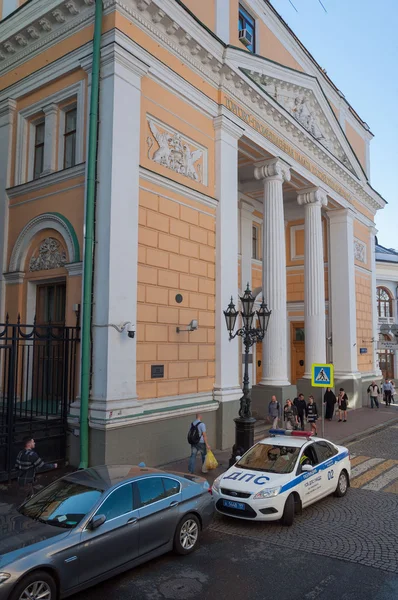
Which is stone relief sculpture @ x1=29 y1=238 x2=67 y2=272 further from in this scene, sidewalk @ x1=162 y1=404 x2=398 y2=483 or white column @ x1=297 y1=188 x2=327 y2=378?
white column @ x1=297 y1=188 x2=327 y2=378

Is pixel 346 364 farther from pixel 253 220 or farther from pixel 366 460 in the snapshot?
pixel 366 460

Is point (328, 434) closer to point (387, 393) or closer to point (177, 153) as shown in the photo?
point (387, 393)

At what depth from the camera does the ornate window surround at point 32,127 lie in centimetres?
1275

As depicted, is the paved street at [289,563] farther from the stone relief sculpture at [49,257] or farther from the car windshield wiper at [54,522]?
the stone relief sculpture at [49,257]

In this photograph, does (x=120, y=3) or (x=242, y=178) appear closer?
(x=120, y=3)

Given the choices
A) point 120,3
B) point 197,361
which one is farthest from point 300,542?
point 120,3

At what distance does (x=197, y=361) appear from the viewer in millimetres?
13977

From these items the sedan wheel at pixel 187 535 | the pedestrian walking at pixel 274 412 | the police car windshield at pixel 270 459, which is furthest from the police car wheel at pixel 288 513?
the pedestrian walking at pixel 274 412

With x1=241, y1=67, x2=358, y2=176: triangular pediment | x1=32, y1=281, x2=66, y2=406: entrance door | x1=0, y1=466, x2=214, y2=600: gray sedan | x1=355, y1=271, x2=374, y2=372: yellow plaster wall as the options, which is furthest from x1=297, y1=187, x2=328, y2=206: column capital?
x1=0, y1=466, x2=214, y2=600: gray sedan

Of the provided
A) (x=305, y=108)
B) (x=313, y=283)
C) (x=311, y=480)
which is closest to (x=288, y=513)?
(x=311, y=480)

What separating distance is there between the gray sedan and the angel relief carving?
858 centimetres

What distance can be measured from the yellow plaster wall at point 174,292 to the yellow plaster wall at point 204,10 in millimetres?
5724

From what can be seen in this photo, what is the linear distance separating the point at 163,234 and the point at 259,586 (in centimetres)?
886

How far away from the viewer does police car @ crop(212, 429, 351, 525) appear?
8352mm
